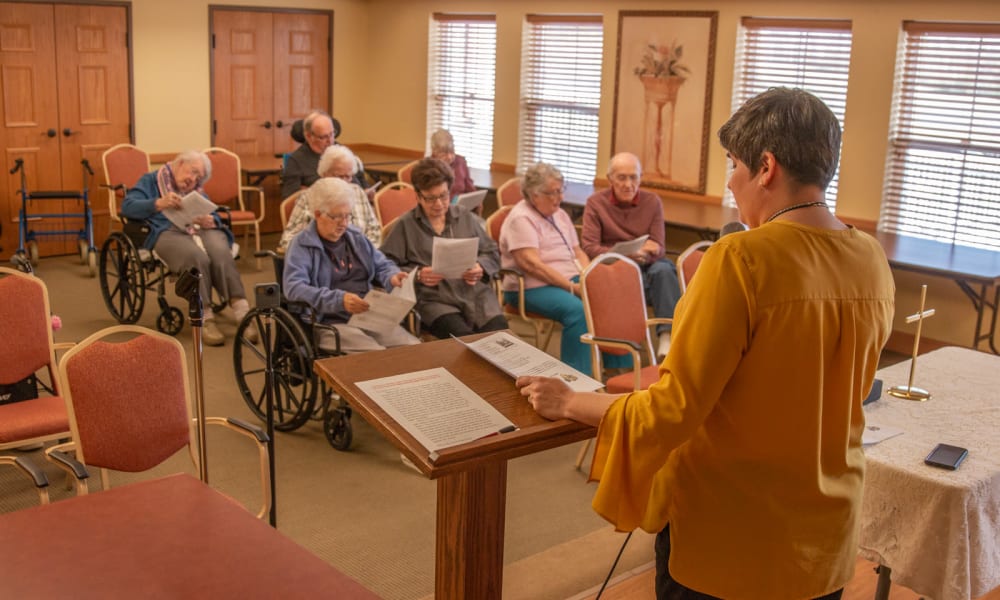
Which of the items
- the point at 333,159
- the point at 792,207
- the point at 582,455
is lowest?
the point at 582,455

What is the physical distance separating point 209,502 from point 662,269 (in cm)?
405

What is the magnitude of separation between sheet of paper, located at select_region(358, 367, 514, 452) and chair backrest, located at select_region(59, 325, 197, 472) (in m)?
1.19

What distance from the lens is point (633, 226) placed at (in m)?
6.03

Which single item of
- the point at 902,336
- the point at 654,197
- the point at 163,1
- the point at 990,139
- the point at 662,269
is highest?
the point at 163,1

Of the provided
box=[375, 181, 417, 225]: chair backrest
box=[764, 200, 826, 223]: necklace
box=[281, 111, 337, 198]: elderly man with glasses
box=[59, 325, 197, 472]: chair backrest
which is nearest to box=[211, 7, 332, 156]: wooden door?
box=[281, 111, 337, 198]: elderly man with glasses

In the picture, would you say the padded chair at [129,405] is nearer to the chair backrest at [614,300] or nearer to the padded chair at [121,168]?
the chair backrest at [614,300]

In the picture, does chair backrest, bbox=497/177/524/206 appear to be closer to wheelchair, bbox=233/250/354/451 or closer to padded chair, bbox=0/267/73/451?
wheelchair, bbox=233/250/354/451

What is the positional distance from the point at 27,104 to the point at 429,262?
440 centimetres

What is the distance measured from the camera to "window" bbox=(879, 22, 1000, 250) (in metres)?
6.10

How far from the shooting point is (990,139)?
6.11 m

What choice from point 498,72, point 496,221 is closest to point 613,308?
point 496,221

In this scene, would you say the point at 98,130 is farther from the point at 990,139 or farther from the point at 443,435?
the point at 443,435

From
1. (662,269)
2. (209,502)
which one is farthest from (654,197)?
(209,502)

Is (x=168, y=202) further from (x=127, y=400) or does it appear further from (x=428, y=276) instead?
(x=127, y=400)
